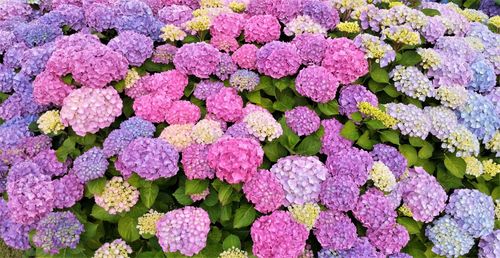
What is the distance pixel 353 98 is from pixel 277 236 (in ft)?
3.43

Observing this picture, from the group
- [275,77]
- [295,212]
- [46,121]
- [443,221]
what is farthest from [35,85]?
[443,221]

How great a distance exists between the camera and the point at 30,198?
7.72ft

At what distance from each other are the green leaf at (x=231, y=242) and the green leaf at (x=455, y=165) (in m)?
1.39

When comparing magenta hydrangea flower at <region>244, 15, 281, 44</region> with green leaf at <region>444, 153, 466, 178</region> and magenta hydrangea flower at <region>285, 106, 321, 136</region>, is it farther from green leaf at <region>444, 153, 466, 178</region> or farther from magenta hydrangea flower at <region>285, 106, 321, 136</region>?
green leaf at <region>444, 153, 466, 178</region>

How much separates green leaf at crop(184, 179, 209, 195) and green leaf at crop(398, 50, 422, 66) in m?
1.57

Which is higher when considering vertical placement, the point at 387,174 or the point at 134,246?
the point at 387,174

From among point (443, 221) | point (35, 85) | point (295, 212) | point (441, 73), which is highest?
point (441, 73)

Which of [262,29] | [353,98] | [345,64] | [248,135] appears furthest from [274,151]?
[262,29]

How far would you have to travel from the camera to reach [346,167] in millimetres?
2525

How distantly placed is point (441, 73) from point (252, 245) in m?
1.72

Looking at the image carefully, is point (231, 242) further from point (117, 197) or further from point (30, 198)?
point (30, 198)

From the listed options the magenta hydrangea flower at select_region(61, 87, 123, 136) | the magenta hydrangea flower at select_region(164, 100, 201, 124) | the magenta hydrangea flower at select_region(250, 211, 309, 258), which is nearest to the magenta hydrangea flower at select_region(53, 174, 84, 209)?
the magenta hydrangea flower at select_region(61, 87, 123, 136)

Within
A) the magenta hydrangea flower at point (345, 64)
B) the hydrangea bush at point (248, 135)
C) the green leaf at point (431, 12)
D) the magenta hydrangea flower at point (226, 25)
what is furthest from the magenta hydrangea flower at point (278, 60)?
the green leaf at point (431, 12)

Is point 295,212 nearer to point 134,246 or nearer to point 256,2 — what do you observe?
point 134,246
